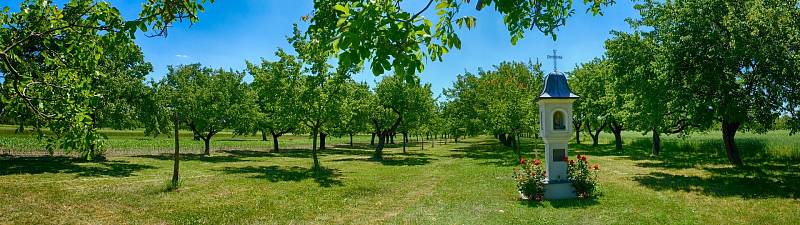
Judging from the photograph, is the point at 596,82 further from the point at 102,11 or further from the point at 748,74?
the point at 102,11

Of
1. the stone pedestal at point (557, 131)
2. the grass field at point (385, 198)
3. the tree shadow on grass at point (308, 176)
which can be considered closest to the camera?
the grass field at point (385, 198)

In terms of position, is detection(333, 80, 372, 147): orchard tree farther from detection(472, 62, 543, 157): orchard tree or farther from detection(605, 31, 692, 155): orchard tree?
detection(605, 31, 692, 155): orchard tree

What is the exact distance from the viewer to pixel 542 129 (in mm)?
16562

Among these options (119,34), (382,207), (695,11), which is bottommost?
(382,207)

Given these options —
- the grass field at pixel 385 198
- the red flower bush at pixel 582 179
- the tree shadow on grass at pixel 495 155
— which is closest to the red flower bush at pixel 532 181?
the grass field at pixel 385 198

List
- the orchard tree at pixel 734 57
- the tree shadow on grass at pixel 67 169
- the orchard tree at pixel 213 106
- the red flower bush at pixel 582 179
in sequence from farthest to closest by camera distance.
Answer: the orchard tree at pixel 213 106 → the tree shadow on grass at pixel 67 169 → the orchard tree at pixel 734 57 → the red flower bush at pixel 582 179

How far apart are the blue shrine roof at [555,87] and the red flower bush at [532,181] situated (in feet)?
8.68

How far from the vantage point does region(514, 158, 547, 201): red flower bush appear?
50.1ft

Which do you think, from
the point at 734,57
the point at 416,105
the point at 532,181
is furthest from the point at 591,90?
the point at 532,181

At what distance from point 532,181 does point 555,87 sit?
3.87 m

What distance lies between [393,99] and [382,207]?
86.1ft

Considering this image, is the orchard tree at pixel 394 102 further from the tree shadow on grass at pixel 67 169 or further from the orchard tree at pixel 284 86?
the tree shadow on grass at pixel 67 169

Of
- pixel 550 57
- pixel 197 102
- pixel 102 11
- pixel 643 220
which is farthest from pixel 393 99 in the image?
pixel 102 11

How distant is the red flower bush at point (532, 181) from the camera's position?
1527cm
